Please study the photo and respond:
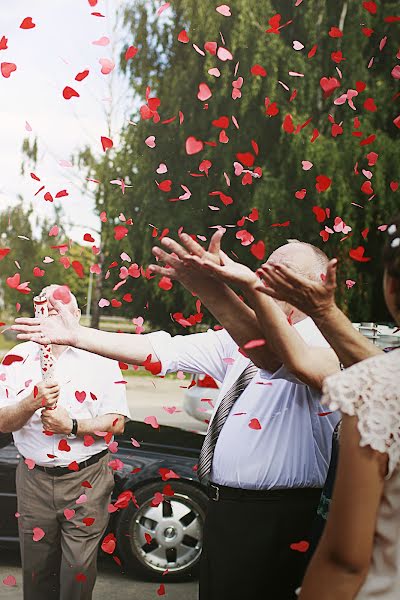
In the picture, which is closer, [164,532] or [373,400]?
[373,400]

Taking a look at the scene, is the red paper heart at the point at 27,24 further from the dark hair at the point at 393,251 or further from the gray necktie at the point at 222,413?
the dark hair at the point at 393,251

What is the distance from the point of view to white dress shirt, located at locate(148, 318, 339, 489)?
2.66m

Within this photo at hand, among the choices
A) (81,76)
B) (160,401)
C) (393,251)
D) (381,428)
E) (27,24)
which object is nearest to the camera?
(381,428)

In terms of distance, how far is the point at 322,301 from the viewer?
1.96 meters

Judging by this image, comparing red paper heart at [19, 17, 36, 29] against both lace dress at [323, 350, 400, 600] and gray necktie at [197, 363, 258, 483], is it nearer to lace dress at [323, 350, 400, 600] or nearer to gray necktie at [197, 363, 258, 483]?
gray necktie at [197, 363, 258, 483]

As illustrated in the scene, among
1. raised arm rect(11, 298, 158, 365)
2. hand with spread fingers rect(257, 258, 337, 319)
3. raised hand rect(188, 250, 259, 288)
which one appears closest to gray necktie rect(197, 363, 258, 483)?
raised arm rect(11, 298, 158, 365)

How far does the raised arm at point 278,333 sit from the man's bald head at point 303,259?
45 centimetres

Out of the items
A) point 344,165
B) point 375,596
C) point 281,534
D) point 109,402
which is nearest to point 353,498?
point 375,596

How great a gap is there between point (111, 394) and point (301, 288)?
2.08 meters

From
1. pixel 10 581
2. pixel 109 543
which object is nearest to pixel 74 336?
pixel 109 543

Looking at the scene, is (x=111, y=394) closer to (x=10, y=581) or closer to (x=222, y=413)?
(x=222, y=413)

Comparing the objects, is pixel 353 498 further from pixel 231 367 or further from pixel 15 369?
pixel 15 369

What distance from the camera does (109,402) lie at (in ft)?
12.6

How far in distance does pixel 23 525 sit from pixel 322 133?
10203 millimetres
